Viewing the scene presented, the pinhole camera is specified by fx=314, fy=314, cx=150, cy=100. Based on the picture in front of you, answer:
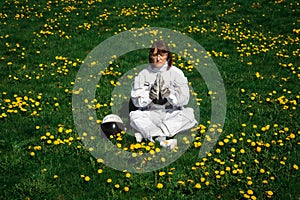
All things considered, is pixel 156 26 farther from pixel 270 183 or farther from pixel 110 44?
pixel 270 183

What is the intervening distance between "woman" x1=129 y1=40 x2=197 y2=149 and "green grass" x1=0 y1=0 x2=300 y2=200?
1.00 ft

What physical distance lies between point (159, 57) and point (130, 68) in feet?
7.77

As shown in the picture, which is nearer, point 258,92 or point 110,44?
point 258,92

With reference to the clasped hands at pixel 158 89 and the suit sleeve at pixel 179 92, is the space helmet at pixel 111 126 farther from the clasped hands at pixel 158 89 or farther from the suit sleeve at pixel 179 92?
the suit sleeve at pixel 179 92

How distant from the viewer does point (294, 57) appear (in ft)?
25.5

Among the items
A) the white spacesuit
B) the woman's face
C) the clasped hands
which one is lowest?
the white spacesuit

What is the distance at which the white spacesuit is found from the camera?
489cm

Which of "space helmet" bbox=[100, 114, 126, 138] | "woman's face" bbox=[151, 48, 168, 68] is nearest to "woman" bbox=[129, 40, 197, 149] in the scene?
"woman's face" bbox=[151, 48, 168, 68]

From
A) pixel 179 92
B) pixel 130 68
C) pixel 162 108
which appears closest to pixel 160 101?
pixel 162 108

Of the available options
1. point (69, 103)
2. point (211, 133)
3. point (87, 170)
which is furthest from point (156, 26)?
point (87, 170)

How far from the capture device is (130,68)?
732 centimetres

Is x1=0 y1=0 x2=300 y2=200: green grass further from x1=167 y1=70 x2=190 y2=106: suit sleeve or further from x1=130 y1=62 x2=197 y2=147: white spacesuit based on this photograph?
x1=167 y1=70 x2=190 y2=106: suit sleeve

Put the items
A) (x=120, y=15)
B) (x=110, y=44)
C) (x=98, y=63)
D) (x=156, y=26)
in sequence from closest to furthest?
(x=98, y=63) → (x=110, y=44) → (x=156, y=26) → (x=120, y=15)

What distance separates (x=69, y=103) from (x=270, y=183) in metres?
3.73
